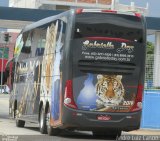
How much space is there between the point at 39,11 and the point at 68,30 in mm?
15003

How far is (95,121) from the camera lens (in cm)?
1905

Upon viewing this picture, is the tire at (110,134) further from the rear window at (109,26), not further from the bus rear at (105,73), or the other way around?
the rear window at (109,26)

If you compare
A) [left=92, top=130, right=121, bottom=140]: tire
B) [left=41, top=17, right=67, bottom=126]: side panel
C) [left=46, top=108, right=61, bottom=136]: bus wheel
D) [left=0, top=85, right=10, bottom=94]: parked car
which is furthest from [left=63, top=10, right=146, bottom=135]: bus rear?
[left=0, top=85, right=10, bottom=94]: parked car

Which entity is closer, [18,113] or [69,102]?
[69,102]

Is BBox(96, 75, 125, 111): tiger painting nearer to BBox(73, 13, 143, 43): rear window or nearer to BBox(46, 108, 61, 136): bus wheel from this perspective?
BBox(73, 13, 143, 43): rear window

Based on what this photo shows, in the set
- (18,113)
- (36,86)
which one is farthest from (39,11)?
(36,86)

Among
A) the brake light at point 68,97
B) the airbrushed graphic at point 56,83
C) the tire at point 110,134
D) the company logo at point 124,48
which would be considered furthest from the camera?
the tire at point 110,134

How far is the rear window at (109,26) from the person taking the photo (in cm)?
1906

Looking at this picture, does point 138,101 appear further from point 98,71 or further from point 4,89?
point 4,89

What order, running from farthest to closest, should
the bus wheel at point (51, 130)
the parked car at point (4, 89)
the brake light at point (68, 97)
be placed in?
the parked car at point (4, 89), the bus wheel at point (51, 130), the brake light at point (68, 97)

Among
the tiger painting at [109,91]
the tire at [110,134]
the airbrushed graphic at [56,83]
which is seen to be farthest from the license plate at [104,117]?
the tire at [110,134]

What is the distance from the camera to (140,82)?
63.6ft

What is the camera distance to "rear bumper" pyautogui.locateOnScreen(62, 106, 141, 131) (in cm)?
1886

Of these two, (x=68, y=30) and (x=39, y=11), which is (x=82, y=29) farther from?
(x=39, y=11)
